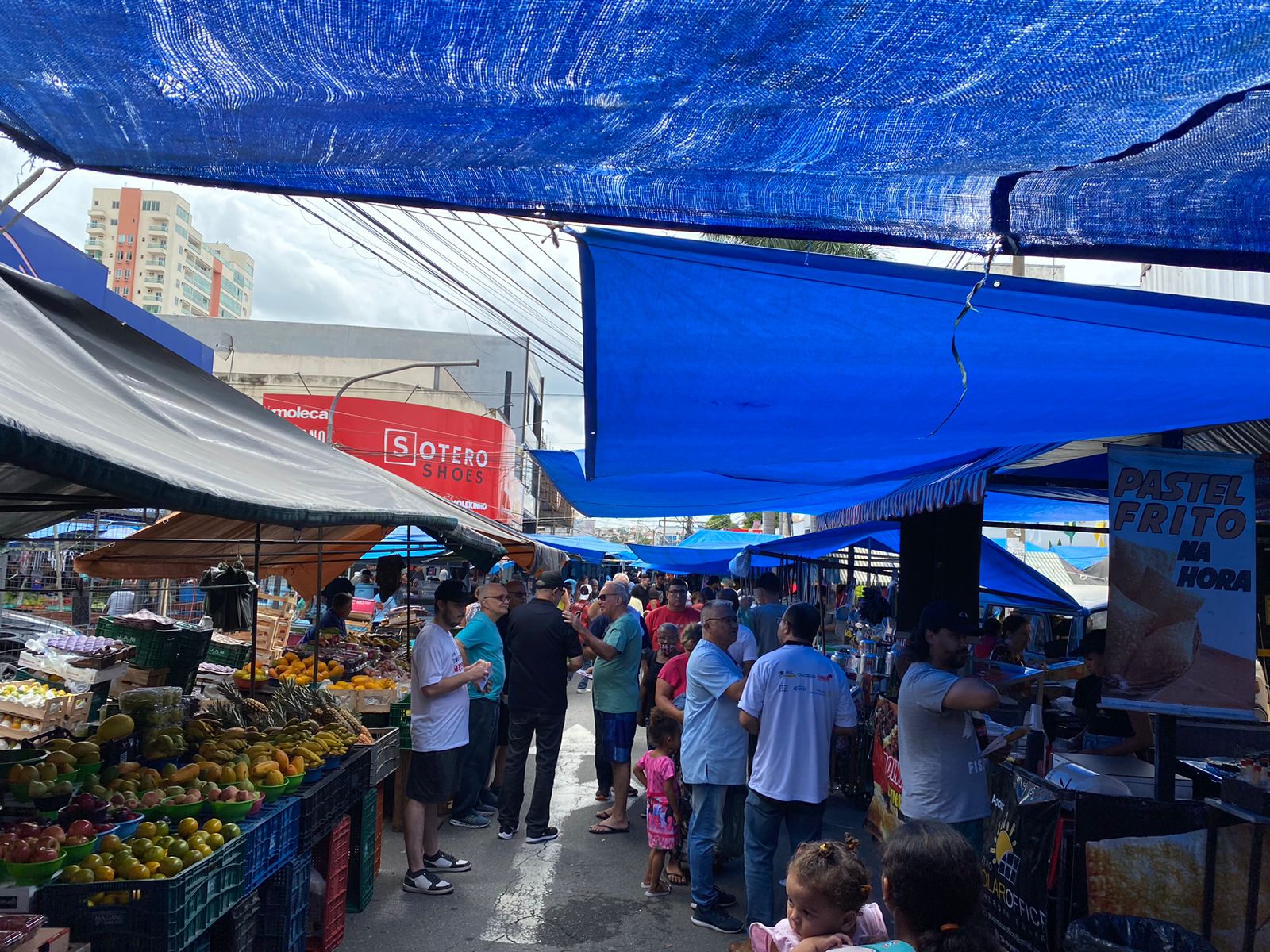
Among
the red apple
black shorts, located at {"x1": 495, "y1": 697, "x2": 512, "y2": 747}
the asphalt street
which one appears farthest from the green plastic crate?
the red apple

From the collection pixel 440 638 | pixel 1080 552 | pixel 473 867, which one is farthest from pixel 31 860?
pixel 1080 552

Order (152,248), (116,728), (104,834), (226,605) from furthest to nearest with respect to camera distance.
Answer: (152,248), (226,605), (116,728), (104,834)

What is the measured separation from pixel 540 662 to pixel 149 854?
12.1ft

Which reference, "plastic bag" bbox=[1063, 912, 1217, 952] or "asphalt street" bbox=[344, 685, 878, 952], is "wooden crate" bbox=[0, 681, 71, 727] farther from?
"plastic bag" bbox=[1063, 912, 1217, 952]

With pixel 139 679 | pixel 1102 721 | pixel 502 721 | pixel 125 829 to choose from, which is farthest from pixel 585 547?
pixel 125 829

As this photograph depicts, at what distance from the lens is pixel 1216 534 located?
4316mm

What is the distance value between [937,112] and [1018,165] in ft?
1.44

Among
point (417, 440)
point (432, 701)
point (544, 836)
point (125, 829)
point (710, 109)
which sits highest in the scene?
point (417, 440)

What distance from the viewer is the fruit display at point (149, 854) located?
359 cm

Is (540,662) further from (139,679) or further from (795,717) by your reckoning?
(139,679)

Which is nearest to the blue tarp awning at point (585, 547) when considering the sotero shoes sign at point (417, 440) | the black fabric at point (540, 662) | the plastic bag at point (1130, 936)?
the sotero shoes sign at point (417, 440)

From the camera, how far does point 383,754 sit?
6.51m

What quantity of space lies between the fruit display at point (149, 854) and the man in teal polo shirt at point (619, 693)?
388cm

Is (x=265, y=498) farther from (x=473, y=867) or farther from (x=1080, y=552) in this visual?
(x=1080, y=552)
